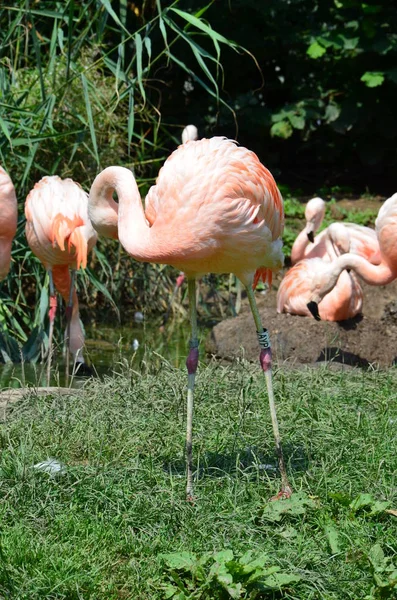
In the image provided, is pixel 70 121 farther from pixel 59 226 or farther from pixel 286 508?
pixel 286 508

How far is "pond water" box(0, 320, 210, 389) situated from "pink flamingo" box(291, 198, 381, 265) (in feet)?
3.59

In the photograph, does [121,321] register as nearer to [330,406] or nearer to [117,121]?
[117,121]

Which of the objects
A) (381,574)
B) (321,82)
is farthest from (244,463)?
(321,82)

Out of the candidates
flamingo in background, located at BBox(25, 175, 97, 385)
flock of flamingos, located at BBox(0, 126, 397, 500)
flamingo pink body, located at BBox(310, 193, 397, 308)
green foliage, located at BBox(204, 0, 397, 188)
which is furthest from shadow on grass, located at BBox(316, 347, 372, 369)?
green foliage, located at BBox(204, 0, 397, 188)

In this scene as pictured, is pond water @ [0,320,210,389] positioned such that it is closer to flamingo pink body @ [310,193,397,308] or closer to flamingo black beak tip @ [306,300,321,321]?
flamingo black beak tip @ [306,300,321,321]

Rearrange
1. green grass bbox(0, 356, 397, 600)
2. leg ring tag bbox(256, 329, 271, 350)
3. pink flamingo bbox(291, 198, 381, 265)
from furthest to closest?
pink flamingo bbox(291, 198, 381, 265)
leg ring tag bbox(256, 329, 271, 350)
green grass bbox(0, 356, 397, 600)

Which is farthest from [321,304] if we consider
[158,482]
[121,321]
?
[158,482]

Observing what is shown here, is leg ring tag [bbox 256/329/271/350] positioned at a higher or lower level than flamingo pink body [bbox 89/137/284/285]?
lower

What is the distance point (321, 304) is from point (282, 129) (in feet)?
14.0

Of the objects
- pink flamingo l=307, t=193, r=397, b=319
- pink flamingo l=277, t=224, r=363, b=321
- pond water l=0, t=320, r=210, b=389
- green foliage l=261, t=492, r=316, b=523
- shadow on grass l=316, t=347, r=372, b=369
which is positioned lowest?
pond water l=0, t=320, r=210, b=389

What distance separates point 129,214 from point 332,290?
339cm

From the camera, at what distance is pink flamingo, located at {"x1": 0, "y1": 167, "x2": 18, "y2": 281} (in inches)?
207

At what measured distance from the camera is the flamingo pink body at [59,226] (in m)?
6.16

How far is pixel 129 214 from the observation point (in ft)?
12.2
